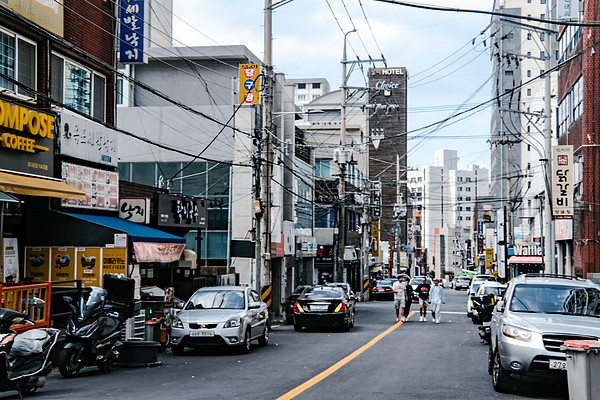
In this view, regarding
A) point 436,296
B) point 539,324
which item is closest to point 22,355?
point 539,324

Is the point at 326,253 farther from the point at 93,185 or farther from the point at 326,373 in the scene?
the point at 326,373

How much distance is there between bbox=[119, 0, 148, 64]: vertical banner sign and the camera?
22953 mm

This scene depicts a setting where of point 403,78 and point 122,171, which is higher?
point 403,78

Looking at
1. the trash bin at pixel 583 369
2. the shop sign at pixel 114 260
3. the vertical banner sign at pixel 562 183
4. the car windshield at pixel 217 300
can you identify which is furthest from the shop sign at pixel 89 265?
the vertical banner sign at pixel 562 183

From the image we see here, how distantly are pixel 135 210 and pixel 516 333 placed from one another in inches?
578

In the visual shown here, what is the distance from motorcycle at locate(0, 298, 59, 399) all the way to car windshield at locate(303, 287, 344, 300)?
14.6m

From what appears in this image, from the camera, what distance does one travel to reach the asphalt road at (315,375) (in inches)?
447

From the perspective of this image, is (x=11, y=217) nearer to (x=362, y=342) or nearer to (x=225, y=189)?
(x=362, y=342)

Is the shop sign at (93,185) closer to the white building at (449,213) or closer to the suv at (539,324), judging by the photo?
the suv at (539,324)

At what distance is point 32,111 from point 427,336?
43.3 ft

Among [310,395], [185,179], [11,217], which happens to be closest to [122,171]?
[185,179]

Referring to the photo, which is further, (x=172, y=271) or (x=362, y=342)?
(x=172, y=271)

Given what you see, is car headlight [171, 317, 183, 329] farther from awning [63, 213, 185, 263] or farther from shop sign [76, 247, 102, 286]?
A: shop sign [76, 247, 102, 286]

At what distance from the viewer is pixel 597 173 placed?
3472 centimetres
